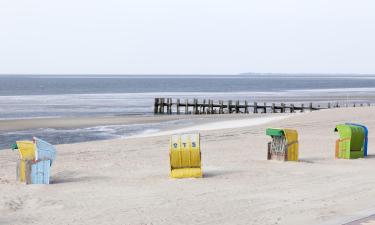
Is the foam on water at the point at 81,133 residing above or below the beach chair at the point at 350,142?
below

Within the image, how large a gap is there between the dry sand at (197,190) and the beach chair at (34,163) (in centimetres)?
29

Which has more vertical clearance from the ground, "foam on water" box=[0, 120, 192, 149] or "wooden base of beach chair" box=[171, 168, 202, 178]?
"wooden base of beach chair" box=[171, 168, 202, 178]

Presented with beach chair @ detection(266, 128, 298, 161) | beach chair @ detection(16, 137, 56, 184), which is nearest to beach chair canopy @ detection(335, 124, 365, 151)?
beach chair @ detection(266, 128, 298, 161)

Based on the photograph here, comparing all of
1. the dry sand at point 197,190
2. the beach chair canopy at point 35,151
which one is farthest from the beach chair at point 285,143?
the beach chair canopy at point 35,151

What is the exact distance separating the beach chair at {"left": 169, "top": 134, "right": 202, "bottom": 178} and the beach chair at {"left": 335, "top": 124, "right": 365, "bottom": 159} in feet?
17.5

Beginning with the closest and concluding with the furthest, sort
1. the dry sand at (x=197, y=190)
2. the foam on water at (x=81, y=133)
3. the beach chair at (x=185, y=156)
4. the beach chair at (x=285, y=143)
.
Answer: the dry sand at (x=197, y=190), the beach chair at (x=185, y=156), the beach chair at (x=285, y=143), the foam on water at (x=81, y=133)

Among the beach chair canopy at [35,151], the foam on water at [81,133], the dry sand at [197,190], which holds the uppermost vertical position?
the beach chair canopy at [35,151]

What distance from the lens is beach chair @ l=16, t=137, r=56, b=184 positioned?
14.2m

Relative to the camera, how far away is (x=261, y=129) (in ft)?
94.7

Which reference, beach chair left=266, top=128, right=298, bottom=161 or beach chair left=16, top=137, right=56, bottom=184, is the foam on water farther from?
beach chair left=266, top=128, right=298, bottom=161

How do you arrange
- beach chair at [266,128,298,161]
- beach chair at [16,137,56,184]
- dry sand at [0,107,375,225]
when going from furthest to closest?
1. beach chair at [266,128,298,161]
2. beach chair at [16,137,56,184]
3. dry sand at [0,107,375,225]

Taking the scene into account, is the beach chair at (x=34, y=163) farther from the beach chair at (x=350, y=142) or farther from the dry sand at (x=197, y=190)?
the beach chair at (x=350, y=142)

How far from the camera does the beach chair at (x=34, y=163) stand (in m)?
14.2

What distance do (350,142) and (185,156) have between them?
18.8 ft
